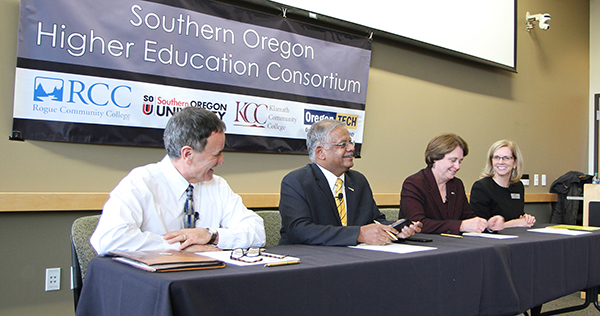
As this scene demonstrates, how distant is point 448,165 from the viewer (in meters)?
2.68

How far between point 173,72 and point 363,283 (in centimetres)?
197

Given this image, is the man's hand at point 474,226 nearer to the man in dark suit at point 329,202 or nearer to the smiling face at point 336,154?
the man in dark suit at point 329,202

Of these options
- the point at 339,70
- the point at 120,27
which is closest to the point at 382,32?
the point at 339,70

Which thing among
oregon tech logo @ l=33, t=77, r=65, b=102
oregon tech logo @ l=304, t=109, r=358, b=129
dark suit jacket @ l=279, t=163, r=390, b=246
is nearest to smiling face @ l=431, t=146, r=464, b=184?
dark suit jacket @ l=279, t=163, r=390, b=246

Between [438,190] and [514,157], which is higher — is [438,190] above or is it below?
below

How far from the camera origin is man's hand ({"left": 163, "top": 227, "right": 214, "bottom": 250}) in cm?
166

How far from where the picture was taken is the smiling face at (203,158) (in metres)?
1.87

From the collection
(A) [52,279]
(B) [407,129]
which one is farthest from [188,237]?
(B) [407,129]

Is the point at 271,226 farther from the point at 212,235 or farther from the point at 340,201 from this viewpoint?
the point at 212,235

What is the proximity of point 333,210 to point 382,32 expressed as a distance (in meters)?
2.14

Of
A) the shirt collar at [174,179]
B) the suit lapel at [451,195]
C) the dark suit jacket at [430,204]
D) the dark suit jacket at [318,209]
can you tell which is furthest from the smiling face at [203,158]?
the suit lapel at [451,195]

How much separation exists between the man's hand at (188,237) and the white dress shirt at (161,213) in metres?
0.02

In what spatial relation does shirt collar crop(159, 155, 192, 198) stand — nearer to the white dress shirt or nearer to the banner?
the white dress shirt

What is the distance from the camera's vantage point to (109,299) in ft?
4.19
